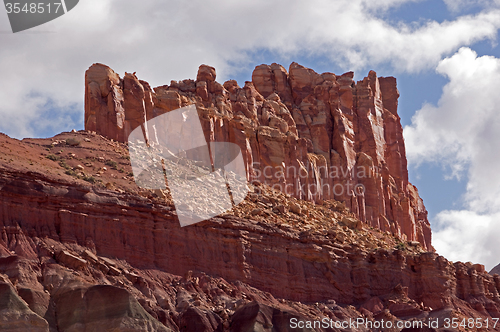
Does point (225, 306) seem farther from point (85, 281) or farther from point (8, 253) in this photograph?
point (8, 253)

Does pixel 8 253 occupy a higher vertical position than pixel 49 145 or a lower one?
lower

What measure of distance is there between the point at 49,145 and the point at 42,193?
19.0 metres

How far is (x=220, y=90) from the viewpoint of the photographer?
8412 centimetres

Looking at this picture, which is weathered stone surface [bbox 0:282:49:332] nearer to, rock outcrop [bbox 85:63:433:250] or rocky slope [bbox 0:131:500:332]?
rocky slope [bbox 0:131:500:332]

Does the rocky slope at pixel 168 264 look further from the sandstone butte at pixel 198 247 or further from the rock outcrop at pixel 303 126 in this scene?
the rock outcrop at pixel 303 126

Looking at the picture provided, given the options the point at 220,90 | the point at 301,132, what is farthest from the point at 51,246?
the point at 301,132

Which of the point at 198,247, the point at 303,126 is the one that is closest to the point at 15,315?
the point at 198,247

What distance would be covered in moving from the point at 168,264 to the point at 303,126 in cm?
4367

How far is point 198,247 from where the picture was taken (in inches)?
2089

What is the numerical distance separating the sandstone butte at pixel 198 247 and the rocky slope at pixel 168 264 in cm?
9

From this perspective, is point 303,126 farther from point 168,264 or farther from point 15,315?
point 15,315

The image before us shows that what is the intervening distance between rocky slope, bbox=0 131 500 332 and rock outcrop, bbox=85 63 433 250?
514cm

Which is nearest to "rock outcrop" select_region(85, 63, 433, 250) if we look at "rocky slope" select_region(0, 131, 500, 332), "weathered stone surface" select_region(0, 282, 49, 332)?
"rocky slope" select_region(0, 131, 500, 332)

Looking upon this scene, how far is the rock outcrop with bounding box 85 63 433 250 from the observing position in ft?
243
